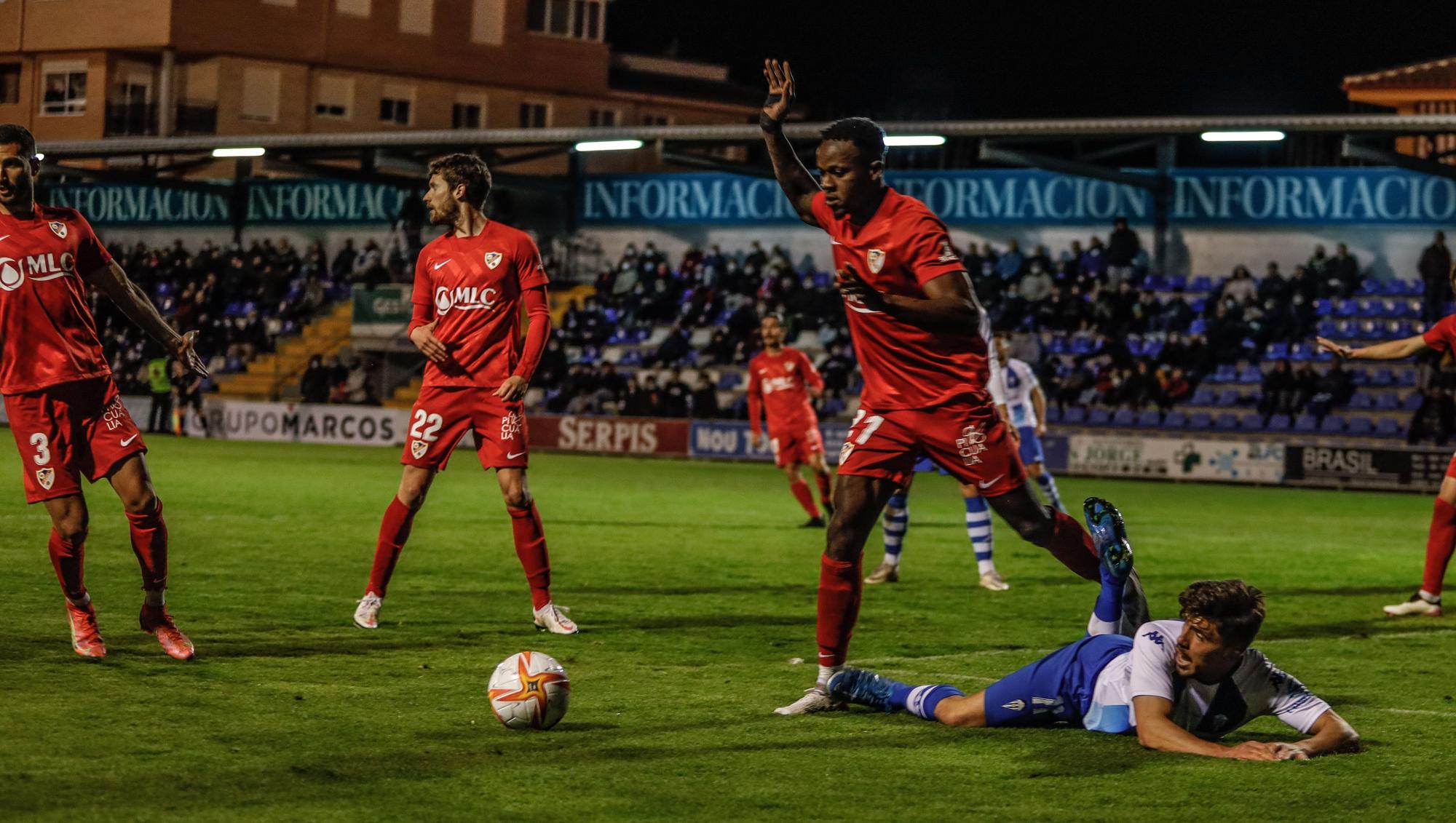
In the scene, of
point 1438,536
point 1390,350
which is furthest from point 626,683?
point 1438,536

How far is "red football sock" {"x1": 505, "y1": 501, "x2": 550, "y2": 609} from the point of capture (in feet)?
29.7

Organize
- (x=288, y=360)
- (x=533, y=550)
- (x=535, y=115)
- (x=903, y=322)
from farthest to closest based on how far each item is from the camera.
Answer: (x=535, y=115) < (x=288, y=360) < (x=533, y=550) < (x=903, y=322)

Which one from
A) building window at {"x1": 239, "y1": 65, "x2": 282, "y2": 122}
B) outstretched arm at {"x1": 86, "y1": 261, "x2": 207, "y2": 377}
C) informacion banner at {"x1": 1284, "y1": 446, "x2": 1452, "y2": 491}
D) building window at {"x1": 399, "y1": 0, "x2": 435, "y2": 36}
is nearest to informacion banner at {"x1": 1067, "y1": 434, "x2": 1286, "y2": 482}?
informacion banner at {"x1": 1284, "y1": 446, "x2": 1452, "y2": 491}

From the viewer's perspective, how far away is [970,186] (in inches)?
1428

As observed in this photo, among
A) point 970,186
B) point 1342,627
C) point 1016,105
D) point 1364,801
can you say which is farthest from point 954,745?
point 1016,105

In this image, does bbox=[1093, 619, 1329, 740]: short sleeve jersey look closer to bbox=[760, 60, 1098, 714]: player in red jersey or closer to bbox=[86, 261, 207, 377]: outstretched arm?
bbox=[760, 60, 1098, 714]: player in red jersey

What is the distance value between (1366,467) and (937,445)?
70.6 feet

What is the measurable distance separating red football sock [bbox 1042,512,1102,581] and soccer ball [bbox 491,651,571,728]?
2140 millimetres

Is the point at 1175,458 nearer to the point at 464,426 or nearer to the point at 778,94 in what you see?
the point at 464,426

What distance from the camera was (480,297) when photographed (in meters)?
8.90

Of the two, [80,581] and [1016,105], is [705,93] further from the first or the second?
[80,581]

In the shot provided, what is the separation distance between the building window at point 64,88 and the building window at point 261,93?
418 centimetres

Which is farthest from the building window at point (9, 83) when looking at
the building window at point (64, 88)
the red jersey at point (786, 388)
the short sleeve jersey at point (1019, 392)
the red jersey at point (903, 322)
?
the red jersey at point (903, 322)

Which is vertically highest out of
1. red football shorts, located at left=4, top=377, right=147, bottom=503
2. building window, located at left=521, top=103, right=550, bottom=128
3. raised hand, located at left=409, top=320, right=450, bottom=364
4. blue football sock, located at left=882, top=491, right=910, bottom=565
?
building window, located at left=521, top=103, right=550, bottom=128
